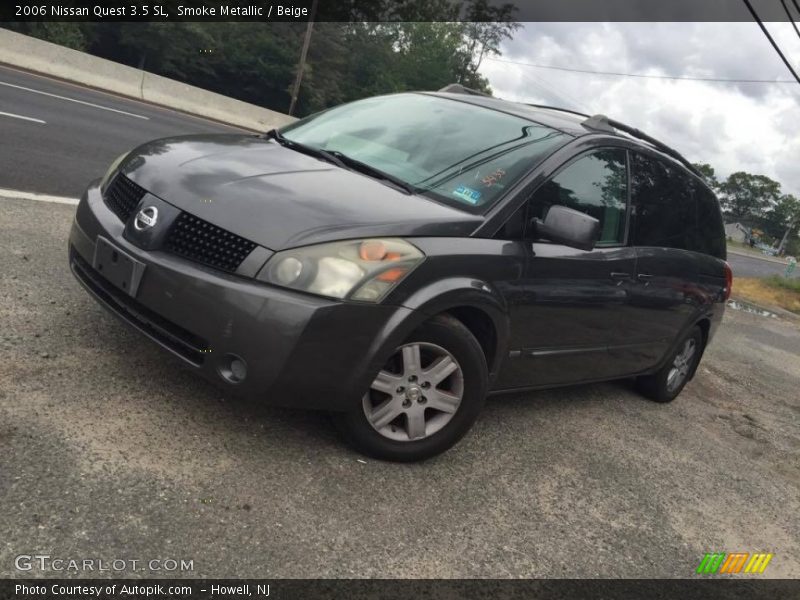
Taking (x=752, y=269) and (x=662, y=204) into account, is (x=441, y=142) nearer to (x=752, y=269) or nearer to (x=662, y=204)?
(x=662, y=204)

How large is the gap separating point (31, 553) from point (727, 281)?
505 centimetres

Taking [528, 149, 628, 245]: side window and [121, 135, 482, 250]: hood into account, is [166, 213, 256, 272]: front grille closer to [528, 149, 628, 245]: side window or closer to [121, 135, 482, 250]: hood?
[121, 135, 482, 250]: hood

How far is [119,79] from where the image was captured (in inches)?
705

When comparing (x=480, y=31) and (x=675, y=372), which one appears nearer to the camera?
(x=675, y=372)

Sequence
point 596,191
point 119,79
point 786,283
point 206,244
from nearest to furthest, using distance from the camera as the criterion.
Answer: point 206,244, point 596,191, point 119,79, point 786,283

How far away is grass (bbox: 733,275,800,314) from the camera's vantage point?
16609 mm

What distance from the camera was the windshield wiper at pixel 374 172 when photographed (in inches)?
132

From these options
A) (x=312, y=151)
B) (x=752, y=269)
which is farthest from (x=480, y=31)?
(x=312, y=151)

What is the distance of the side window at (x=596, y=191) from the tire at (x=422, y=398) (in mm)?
797

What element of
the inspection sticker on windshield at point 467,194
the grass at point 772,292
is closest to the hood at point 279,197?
the inspection sticker on windshield at point 467,194

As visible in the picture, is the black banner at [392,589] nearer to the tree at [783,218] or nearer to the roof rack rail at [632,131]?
the roof rack rail at [632,131]

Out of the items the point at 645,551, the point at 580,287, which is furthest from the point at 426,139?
the point at 645,551

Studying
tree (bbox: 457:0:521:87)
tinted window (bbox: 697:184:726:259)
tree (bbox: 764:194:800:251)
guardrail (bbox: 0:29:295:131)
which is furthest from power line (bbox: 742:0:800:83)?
tree (bbox: 764:194:800:251)
